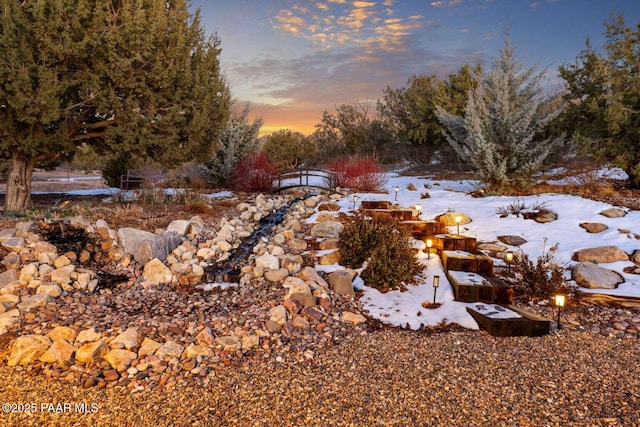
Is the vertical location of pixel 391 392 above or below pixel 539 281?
below

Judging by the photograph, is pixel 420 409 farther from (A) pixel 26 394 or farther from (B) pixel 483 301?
(A) pixel 26 394

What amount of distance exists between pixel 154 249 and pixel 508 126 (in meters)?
9.93

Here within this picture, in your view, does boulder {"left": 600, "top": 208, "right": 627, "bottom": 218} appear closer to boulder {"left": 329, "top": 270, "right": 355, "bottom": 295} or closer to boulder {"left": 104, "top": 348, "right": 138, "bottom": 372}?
boulder {"left": 329, "top": 270, "right": 355, "bottom": 295}

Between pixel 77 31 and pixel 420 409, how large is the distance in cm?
932

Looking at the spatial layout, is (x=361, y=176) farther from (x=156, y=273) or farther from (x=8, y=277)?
(x=8, y=277)

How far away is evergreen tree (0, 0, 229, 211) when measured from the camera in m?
7.24

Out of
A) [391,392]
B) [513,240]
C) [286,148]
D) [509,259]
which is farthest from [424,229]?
[286,148]

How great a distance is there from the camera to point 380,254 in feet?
18.6

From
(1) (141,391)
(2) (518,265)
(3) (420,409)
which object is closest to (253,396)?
(1) (141,391)

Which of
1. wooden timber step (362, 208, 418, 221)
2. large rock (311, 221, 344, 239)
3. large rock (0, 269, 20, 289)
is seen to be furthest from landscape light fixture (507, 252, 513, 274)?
large rock (0, 269, 20, 289)

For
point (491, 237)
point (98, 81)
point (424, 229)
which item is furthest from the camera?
point (98, 81)

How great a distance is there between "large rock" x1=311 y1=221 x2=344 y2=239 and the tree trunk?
7.10m

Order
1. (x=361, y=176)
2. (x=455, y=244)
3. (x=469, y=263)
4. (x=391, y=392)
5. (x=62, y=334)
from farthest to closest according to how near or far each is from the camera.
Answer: (x=361, y=176)
(x=455, y=244)
(x=469, y=263)
(x=62, y=334)
(x=391, y=392)

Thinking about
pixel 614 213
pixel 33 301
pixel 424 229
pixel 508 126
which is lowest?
pixel 33 301
